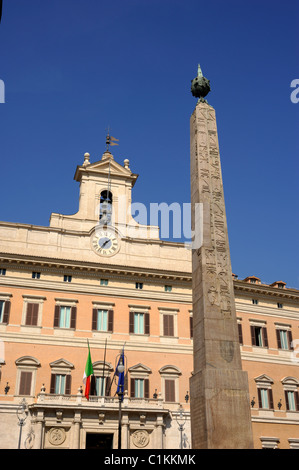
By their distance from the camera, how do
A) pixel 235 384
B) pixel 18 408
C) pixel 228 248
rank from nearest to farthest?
pixel 235 384 → pixel 228 248 → pixel 18 408

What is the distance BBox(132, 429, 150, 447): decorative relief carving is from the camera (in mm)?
26969

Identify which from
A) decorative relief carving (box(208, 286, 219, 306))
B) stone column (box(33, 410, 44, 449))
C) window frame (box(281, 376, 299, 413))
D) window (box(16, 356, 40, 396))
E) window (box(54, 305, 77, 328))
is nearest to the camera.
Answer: decorative relief carving (box(208, 286, 219, 306))

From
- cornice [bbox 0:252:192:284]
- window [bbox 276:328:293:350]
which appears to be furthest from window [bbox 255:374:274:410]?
cornice [bbox 0:252:192:284]

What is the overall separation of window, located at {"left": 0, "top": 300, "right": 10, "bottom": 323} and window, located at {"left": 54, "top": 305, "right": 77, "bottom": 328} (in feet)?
8.20

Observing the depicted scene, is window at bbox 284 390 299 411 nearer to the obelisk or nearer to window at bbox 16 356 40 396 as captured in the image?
window at bbox 16 356 40 396

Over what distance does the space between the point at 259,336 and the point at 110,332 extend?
9410 millimetres

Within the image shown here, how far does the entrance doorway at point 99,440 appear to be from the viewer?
27.2 metres

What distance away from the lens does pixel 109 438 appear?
89.8ft

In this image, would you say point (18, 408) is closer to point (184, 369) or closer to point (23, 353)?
point (23, 353)

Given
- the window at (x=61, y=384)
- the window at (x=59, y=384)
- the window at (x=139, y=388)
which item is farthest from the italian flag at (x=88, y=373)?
the window at (x=139, y=388)

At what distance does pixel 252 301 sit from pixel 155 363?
783 cm

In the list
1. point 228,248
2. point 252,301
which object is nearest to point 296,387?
point 252,301

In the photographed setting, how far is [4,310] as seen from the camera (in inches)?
1134

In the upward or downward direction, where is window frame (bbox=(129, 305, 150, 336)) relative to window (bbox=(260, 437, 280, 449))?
upward
